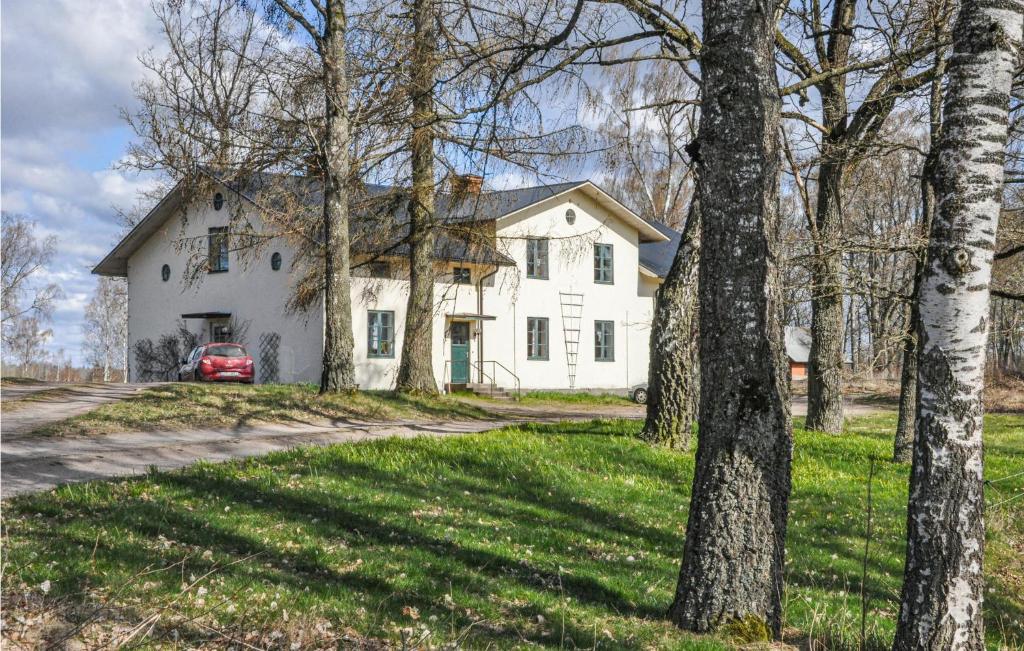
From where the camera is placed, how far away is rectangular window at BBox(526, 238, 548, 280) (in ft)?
108

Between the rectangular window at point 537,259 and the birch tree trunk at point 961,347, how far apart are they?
1101 inches

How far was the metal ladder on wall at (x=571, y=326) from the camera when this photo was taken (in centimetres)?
3356

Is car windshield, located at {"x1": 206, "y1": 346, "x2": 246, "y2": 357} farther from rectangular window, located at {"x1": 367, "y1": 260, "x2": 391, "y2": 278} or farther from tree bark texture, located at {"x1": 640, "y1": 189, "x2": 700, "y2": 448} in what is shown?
tree bark texture, located at {"x1": 640, "y1": 189, "x2": 700, "y2": 448}

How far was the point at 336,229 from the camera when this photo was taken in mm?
18141

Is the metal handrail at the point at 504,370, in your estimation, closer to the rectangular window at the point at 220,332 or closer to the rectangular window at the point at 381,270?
the rectangular window at the point at 381,270

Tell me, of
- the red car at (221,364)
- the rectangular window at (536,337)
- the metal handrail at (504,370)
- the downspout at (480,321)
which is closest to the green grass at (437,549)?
the red car at (221,364)

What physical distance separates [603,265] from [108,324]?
1704 inches

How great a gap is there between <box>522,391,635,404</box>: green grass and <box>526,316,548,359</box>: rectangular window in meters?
1.62

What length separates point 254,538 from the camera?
23.4ft

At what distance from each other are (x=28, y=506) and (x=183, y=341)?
1032 inches

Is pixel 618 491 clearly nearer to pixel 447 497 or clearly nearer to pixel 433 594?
pixel 447 497

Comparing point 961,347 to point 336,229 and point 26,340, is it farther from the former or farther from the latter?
point 26,340

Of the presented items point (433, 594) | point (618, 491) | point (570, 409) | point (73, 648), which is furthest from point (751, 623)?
point (570, 409)

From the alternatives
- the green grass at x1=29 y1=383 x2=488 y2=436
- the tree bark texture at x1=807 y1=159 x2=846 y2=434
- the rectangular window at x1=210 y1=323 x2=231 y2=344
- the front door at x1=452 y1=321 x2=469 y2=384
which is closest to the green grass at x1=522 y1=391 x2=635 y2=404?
the front door at x1=452 y1=321 x2=469 y2=384
